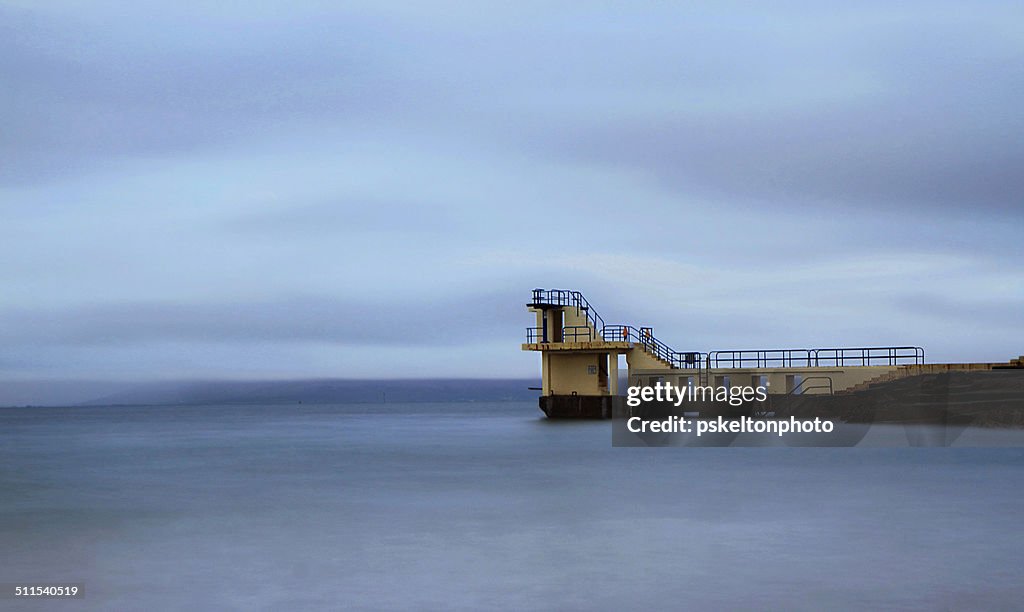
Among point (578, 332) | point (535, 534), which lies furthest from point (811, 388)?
point (535, 534)

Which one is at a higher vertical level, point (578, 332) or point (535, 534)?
point (578, 332)

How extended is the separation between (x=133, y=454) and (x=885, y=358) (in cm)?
3298

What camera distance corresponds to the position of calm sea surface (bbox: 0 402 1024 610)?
12445 mm

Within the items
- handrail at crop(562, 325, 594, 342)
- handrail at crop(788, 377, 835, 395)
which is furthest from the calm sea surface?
handrail at crop(562, 325, 594, 342)

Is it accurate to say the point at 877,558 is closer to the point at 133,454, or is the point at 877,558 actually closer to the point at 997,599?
the point at 997,599

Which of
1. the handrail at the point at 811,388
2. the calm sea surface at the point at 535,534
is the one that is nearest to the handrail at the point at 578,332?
the handrail at the point at 811,388

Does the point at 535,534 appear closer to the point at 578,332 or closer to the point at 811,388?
the point at 811,388

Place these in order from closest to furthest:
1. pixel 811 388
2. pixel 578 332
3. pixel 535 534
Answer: pixel 535 534, pixel 811 388, pixel 578 332

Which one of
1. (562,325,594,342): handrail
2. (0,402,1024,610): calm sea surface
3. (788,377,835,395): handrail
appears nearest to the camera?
(0,402,1024,610): calm sea surface

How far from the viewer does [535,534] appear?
57.1 feet

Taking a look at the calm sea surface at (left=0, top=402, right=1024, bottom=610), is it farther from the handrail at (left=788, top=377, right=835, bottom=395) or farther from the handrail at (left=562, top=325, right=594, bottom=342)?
the handrail at (left=562, top=325, right=594, bottom=342)

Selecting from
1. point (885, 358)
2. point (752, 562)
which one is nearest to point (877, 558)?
point (752, 562)

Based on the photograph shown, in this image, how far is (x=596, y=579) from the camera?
13.2 m

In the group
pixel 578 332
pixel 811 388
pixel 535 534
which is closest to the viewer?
pixel 535 534
